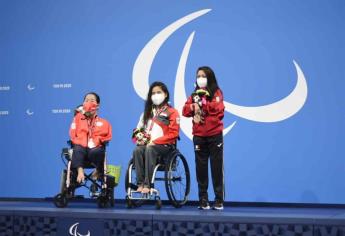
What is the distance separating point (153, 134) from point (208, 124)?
460mm

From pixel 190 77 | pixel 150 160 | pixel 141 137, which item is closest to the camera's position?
pixel 150 160

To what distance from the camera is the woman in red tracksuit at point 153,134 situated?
15.6 ft

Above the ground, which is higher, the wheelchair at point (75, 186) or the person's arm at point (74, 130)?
the person's arm at point (74, 130)

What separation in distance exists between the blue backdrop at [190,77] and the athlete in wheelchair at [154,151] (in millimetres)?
894

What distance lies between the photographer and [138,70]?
607 cm

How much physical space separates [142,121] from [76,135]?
546 millimetres

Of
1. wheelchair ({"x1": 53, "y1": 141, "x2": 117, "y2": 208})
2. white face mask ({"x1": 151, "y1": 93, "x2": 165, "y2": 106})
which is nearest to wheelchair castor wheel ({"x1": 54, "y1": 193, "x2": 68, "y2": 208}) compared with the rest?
wheelchair ({"x1": 53, "y1": 141, "x2": 117, "y2": 208})

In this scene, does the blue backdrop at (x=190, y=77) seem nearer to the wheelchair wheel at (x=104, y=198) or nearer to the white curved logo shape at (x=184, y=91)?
the white curved logo shape at (x=184, y=91)

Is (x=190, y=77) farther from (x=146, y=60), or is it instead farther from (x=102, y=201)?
(x=102, y=201)

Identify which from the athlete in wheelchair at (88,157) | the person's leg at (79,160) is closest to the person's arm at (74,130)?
the athlete in wheelchair at (88,157)

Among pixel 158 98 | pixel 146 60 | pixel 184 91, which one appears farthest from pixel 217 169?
pixel 146 60

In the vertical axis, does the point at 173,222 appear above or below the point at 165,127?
below

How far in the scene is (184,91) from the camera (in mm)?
5902

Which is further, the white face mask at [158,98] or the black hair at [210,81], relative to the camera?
the white face mask at [158,98]
